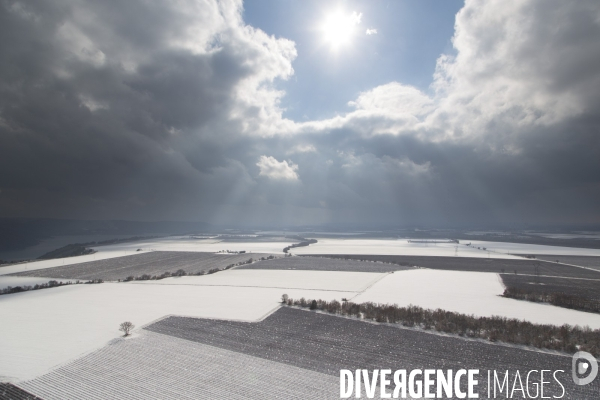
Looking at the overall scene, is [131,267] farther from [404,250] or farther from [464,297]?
[404,250]

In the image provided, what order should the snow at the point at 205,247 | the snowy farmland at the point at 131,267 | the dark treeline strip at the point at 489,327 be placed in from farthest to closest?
the snow at the point at 205,247
the snowy farmland at the point at 131,267
the dark treeline strip at the point at 489,327

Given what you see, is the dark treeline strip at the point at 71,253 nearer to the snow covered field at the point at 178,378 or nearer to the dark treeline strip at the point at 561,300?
the snow covered field at the point at 178,378

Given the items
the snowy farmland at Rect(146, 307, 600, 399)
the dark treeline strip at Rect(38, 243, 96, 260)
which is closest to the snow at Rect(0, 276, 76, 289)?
the snowy farmland at Rect(146, 307, 600, 399)

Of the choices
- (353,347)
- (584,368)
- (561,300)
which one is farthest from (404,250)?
(353,347)

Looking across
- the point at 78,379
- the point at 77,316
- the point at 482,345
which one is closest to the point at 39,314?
the point at 77,316

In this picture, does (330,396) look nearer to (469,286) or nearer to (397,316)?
(397,316)

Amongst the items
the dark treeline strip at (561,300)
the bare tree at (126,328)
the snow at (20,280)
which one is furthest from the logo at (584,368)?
the snow at (20,280)
